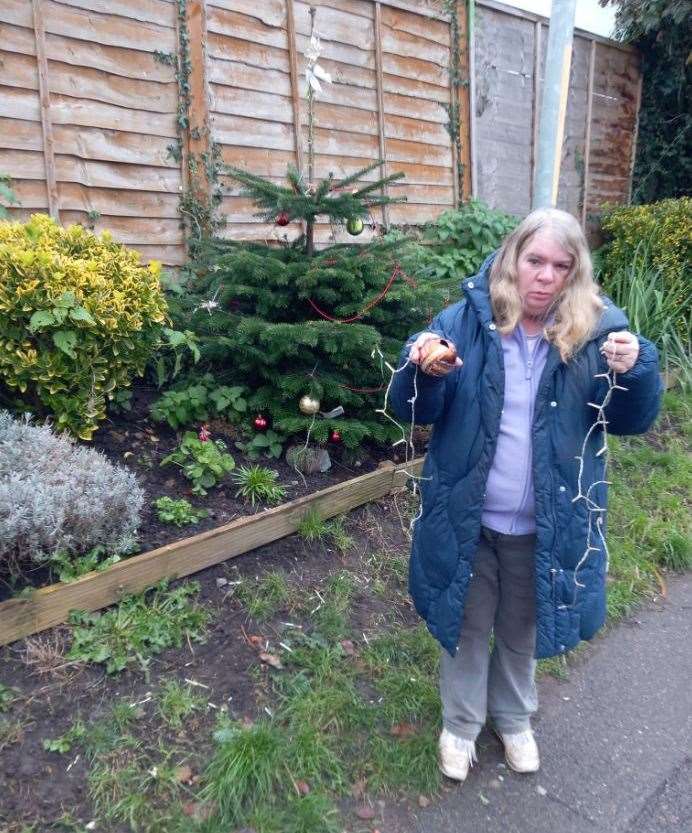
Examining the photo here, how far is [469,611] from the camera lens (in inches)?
98.7

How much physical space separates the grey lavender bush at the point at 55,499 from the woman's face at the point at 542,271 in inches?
74.2

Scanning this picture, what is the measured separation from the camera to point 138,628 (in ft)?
9.58

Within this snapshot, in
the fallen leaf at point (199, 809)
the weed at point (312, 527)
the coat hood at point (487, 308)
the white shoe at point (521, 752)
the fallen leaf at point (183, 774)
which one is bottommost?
the white shoe at point (521, 752)

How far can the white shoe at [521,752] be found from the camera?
106 inches

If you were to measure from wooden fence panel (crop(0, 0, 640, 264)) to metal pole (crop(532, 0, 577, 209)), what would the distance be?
7.22ft

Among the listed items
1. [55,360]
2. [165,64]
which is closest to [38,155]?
[165,64]

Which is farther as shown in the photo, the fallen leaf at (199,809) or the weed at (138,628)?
the weed at (138,628)

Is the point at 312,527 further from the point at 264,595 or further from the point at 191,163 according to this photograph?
the point at 191,163

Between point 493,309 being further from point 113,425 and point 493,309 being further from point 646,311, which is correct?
point 646,311

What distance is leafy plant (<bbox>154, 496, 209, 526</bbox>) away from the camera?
3430 mm

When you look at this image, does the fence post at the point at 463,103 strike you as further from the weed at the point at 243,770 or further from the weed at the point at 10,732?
the weed at the point at 10,732

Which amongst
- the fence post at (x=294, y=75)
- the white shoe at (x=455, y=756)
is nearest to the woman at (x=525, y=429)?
the white shoe at (x=455, y=756)

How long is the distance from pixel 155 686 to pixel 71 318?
166cm

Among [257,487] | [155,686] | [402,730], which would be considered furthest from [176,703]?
[257,487]
